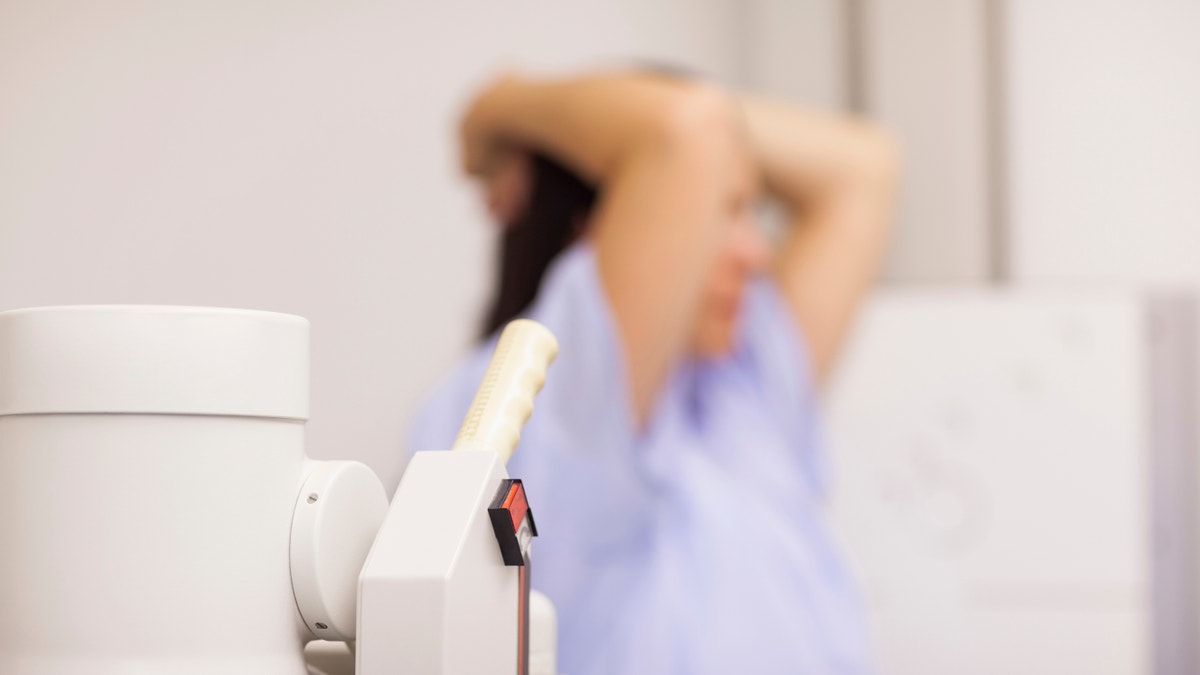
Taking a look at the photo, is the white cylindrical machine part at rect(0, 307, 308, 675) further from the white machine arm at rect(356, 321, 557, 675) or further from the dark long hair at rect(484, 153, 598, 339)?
the dark long hair at rect(484, 153, 598, 339)

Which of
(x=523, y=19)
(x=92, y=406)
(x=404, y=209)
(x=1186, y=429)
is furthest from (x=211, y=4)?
(x=1186, y=429)

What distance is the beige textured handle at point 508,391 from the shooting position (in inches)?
15.1

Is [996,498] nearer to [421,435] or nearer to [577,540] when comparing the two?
[577,540]

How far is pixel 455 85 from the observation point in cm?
113

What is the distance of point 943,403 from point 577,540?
1.69ft

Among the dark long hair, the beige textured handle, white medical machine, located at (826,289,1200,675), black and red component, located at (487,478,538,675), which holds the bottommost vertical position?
white medical machine, located at (826,289,1200,675)

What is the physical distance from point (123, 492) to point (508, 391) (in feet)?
0.43

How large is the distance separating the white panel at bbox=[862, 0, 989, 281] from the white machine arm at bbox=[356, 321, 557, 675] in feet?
3.92

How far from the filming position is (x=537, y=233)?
3.95 ft

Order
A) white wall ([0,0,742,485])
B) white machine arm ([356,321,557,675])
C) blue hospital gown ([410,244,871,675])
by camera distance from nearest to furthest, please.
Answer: white machine arm ([356,321,557,675]) < white wall ([0,0,742,485]) < blue hospital gown ([410,244,871,675])

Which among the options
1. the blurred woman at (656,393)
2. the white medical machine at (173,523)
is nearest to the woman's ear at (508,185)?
the blurred woman at (656,393)

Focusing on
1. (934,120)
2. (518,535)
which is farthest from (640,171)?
A: (518,535)

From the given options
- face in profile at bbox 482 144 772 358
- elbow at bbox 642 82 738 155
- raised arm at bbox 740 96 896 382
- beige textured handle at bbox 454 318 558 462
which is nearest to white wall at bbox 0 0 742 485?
elbow at bbox 642 82 738 155

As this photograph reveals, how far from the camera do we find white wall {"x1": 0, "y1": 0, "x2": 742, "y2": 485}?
851 millimetres
